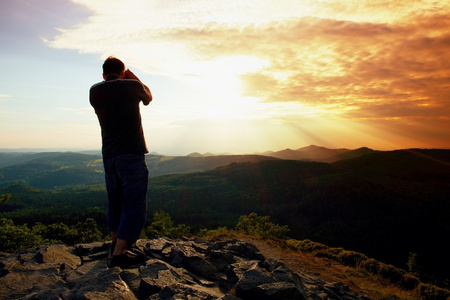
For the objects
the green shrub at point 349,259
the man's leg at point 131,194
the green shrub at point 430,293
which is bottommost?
the green shrub at point 349,259

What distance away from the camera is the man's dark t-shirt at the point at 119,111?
498 centimetres

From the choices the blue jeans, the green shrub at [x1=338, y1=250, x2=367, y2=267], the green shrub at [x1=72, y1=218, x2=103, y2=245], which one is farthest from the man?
the green shrub at [x1=72, y1=218, x2=103, y2=245]

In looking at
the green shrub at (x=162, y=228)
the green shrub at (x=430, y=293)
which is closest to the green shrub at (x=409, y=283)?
the green shrub at (x=430, y=293)

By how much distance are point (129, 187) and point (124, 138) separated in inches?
39.0

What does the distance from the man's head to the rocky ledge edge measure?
13.4 ft

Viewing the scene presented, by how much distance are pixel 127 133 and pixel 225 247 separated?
22.0 ft

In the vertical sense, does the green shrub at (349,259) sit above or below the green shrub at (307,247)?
above

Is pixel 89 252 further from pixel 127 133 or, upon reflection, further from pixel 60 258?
pixel 127 133

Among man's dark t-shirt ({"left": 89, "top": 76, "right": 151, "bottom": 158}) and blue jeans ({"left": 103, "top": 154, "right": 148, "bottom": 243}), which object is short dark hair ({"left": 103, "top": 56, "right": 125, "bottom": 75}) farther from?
blue jeans ({"left": 103, "top": 154, "right": 148, "bottom": 243})

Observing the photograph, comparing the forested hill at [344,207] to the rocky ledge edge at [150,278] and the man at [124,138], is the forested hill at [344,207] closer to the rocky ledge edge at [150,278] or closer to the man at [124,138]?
the rocky ledge edge at [150,278]

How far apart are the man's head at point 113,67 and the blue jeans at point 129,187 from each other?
5.74 ft

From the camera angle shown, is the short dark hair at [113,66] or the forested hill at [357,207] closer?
the short dark hair at [113,66]

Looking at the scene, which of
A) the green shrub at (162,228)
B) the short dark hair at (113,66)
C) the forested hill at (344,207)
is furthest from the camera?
the forested hill at (344,207)

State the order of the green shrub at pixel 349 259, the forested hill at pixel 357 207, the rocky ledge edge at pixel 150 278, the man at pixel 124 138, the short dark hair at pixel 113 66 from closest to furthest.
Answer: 1. the rocky ledge edge at pixel 150 278
2. the man at pixel 124 138
3. the short dark hair at pixel 113 66
4. the green shrub at pixel 349 259
5. the forested hill at pixel 357 207
